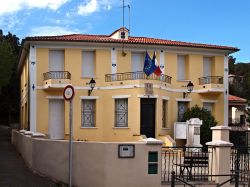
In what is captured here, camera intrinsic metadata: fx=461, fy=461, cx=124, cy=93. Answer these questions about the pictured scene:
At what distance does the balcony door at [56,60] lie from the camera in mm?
29609

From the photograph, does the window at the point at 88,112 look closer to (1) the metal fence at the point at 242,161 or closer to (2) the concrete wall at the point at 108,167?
(1) the metal fence at the point at 242,161

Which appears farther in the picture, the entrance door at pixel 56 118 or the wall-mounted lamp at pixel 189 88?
the wall-mounted lamp at pixel 189 88

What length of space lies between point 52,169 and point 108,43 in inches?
661

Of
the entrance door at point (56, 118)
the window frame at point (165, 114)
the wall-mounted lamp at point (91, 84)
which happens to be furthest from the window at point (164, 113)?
the entrance door at point (56, 118)

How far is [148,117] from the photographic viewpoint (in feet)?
91.9

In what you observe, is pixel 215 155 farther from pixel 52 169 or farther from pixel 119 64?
pixel 119 64

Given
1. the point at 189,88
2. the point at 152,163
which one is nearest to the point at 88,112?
the point at 189,88

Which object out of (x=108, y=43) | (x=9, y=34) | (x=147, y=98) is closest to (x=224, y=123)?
(x=147, y=98)

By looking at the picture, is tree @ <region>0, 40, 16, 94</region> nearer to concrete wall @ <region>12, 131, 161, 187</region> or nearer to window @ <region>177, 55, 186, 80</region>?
window @ <region>177, 55, 186, 80</region>

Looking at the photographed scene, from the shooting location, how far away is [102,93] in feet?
97.5

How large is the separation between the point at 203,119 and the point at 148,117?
348 centimetres

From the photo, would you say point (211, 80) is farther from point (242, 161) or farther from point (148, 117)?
point (242, 161)

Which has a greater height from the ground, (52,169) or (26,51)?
(26,51)

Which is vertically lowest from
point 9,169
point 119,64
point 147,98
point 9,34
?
point 9,169
